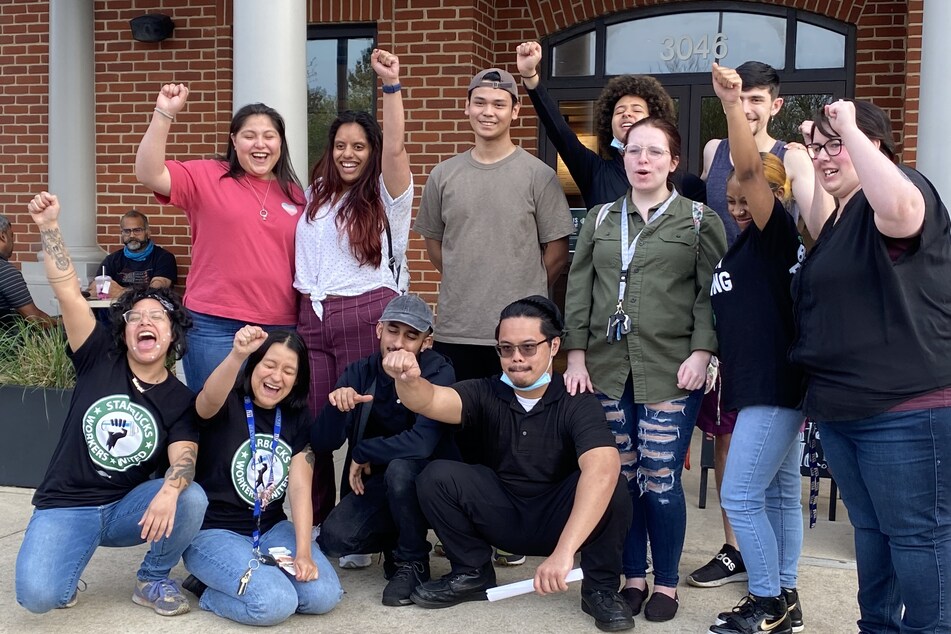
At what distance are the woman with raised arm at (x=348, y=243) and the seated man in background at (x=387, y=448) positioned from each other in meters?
0.19

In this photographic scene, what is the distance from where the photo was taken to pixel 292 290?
4.26 metres

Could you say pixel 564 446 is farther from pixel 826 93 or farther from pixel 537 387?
pixel 826 93

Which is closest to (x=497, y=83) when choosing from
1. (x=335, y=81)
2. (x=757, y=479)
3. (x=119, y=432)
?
(x=757, y=479)

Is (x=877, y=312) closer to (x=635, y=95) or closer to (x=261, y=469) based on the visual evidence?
(x=635, y=95)

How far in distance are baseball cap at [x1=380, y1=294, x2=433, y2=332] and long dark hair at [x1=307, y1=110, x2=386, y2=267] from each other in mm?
294

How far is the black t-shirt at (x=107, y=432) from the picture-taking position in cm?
372

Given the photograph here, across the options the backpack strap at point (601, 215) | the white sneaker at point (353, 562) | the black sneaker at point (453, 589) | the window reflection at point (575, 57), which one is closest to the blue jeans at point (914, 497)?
the backpack strap at point (601, 215)

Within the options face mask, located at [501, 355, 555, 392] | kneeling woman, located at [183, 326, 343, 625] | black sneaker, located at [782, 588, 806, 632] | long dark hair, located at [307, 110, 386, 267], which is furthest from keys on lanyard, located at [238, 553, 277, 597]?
black sneaker, located at [782, 588, 806, 632]

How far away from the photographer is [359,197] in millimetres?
4191

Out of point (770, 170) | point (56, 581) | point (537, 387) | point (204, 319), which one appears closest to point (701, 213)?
point (770, 170)

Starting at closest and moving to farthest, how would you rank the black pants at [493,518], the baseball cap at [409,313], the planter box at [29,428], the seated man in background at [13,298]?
the black pants at [493,518] < the baseball cap at [409,313] < the planter box at [29,428] < the seated man in background at [13,298]

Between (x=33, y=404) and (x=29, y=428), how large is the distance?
0.46 feet

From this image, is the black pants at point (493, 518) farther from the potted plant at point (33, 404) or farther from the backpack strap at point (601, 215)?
the potted plant at point (33, 404)

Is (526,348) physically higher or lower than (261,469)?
higher
